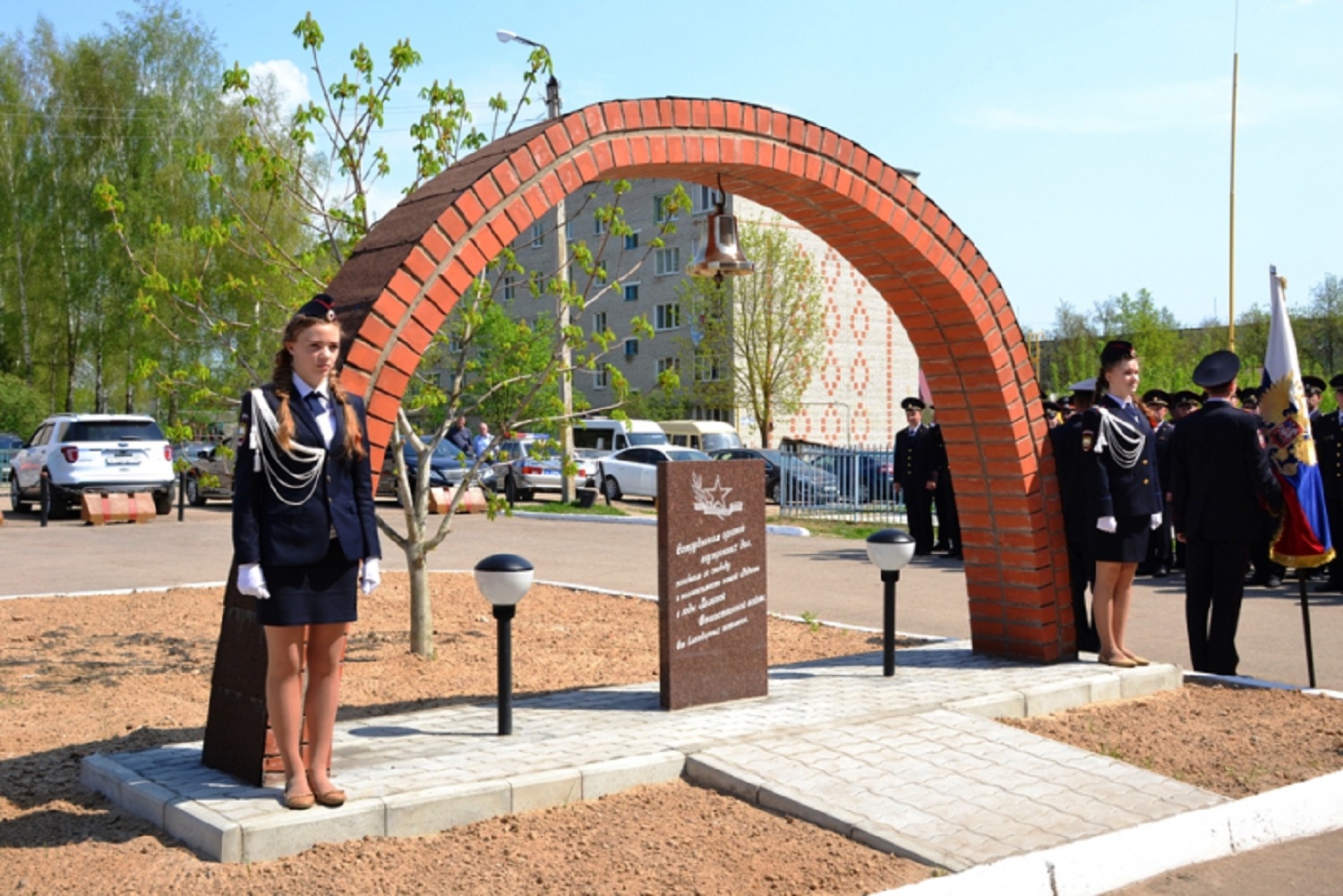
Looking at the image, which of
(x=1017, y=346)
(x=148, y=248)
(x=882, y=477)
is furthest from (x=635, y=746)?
(x=148, y=248)

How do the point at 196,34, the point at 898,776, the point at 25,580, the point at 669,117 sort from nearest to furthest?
the point at 898,776
the point at 669,117
the point at 25,580
the point at 196,34

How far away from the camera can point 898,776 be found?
17.9ft

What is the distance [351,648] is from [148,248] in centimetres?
2897

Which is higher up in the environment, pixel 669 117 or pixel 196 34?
pixel 196 34

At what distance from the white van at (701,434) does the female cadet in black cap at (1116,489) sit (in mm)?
27147

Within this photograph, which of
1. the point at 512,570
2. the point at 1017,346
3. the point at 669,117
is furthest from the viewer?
the point at 1017,346

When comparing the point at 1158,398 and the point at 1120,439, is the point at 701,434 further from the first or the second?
the point at 1120,439

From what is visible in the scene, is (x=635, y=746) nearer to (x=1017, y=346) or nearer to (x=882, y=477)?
(x=1017, y=346)

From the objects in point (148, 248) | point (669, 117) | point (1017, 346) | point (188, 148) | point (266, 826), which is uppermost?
point (188, 148)

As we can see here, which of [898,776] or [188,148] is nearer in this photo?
[898,776]

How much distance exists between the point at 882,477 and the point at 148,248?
901 inches

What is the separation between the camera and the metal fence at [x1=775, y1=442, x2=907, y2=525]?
2112 centimetres

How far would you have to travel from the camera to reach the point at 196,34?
1474 inches

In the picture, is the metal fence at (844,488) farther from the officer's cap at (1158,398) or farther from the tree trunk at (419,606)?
the tree trunk at (419,606)
